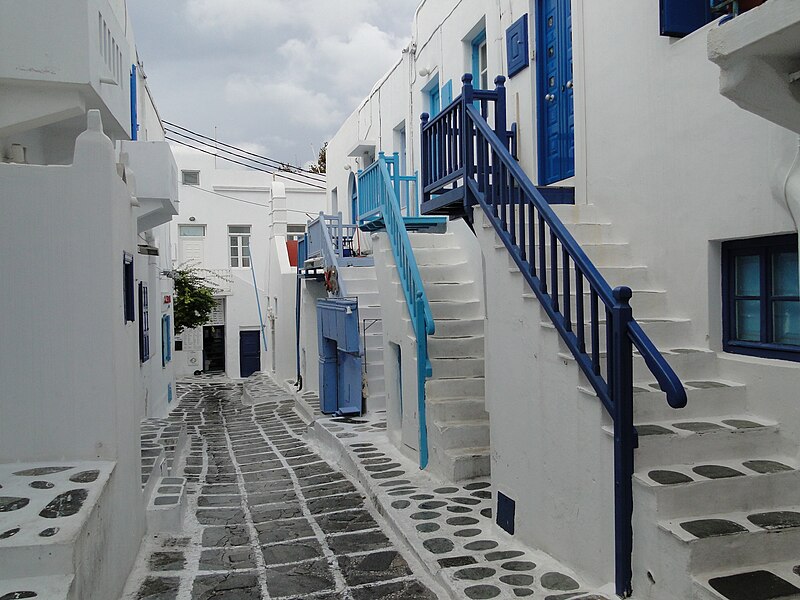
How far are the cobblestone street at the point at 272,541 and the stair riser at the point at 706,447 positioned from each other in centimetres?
158

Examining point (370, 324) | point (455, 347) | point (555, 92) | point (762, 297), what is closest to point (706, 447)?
point (762, 297)

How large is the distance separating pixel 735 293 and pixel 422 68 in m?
7.32

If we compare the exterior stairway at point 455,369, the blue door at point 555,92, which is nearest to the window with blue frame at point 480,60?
the blue door at point 555,92

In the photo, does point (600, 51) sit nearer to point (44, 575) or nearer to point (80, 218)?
point (80, 218)

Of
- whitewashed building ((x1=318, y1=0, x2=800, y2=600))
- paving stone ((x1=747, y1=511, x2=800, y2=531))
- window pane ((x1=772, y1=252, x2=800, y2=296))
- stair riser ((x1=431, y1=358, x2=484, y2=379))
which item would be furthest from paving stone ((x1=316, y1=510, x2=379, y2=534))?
window pane ((x1=772, y1=252, x2=800, y2=296))

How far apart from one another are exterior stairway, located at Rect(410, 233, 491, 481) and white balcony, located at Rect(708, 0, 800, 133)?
4144mm

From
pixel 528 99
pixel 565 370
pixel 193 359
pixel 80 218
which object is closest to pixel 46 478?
pixel 80 218

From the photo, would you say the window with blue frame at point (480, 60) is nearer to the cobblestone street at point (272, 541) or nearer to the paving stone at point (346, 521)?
the cobblestone street at point (272, 541)

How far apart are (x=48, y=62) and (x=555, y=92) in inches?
175

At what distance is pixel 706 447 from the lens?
12.5 ft

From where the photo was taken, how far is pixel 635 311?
4965 mm

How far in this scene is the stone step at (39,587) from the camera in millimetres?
2908

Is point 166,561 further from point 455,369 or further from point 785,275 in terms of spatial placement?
point 785,275

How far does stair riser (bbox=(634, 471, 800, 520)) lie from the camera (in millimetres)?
3381
